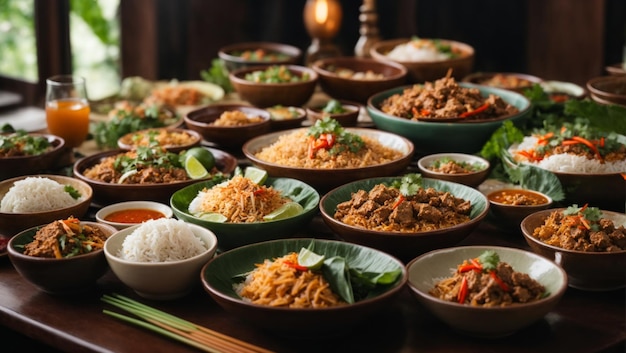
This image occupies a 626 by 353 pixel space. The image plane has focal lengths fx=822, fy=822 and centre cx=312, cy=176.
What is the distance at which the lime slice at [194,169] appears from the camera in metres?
3.38

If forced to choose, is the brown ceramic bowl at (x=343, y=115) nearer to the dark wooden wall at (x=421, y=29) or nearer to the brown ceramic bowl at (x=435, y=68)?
Result: the brown ceramic bowl at (x=435, y=68)

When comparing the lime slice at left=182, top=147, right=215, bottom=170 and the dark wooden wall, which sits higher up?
the dark wooden wall

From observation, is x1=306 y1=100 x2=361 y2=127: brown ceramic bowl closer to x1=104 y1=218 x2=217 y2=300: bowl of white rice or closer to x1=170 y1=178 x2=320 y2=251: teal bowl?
x1=170 y1=178 x2=320 y2=251: teal bowl

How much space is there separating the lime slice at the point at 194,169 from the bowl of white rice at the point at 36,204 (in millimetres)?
432

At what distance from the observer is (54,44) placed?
23.0 ft

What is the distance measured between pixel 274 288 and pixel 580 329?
0.91 m

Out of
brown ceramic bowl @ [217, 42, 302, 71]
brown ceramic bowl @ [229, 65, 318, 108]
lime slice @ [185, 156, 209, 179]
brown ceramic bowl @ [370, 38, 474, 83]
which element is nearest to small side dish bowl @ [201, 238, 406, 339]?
lime slice @ [185, 156, 209, 179]

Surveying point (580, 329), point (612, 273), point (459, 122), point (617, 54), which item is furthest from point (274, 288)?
point (617, 54)

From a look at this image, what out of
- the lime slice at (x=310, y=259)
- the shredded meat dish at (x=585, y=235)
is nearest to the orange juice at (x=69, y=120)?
the lime slice at (x=310, y=259)

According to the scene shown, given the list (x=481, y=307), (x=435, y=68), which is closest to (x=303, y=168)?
(x=481, y=307)

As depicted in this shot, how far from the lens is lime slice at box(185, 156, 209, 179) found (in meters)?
3.38

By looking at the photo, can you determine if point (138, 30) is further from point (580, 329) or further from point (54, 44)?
point (580, 329)

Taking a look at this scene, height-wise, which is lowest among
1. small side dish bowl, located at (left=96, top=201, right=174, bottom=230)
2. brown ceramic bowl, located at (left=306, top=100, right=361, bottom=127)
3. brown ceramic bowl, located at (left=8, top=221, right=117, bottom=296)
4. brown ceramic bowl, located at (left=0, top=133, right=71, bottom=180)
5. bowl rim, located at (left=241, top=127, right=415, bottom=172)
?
brown ceramic bowl, located at (left=8, top=221, right=117, bottom=296)

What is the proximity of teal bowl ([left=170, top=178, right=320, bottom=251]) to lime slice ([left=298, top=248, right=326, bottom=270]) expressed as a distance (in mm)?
411
